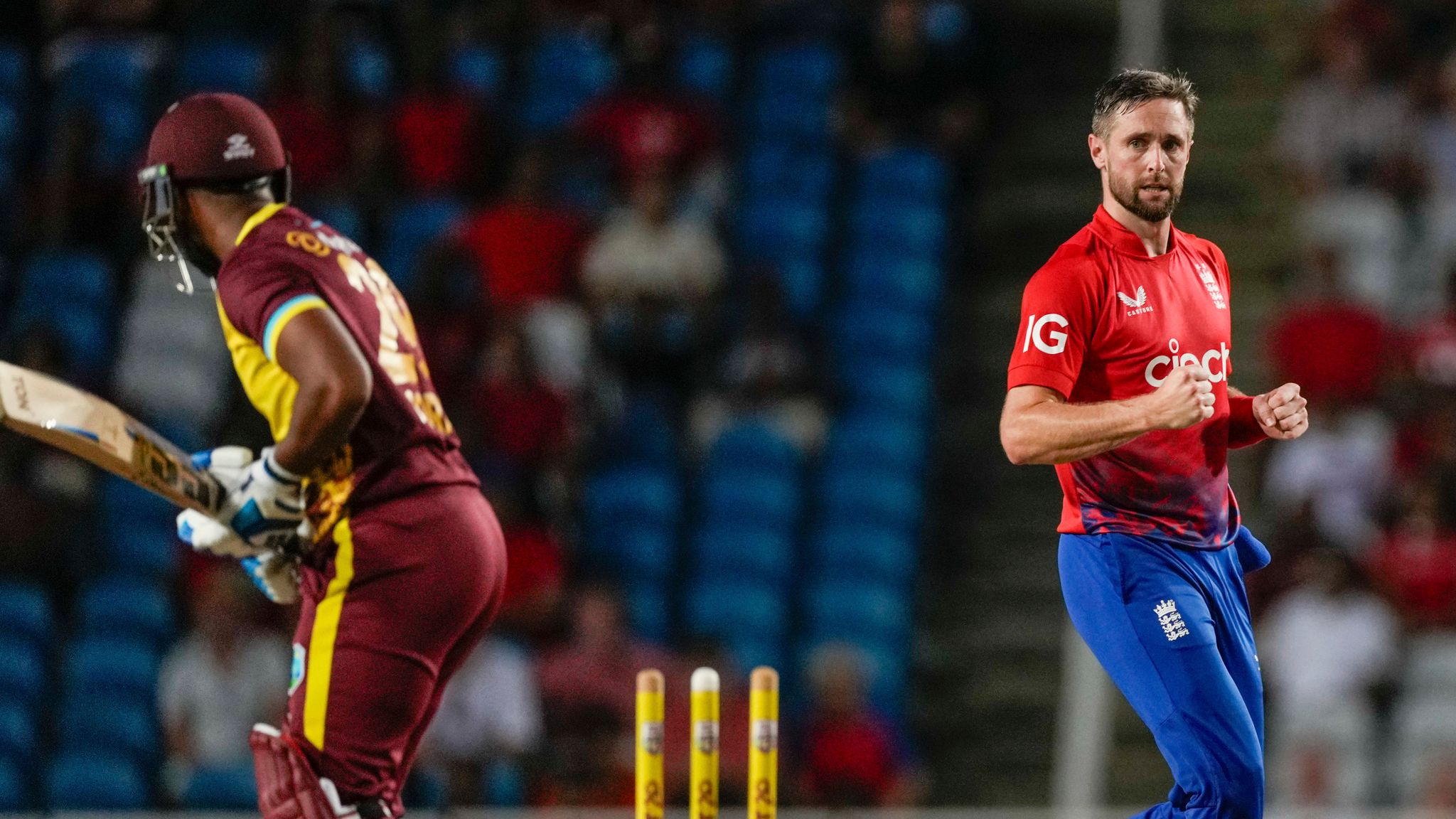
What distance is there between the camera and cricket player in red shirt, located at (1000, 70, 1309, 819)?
4793 mm

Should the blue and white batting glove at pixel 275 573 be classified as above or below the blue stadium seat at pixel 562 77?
below

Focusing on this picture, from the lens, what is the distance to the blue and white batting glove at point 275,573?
5180mm

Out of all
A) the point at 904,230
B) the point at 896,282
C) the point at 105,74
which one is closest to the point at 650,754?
the point at 896,282

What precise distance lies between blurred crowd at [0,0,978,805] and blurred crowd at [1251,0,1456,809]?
2.20 m

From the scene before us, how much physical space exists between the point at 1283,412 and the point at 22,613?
24.5ft

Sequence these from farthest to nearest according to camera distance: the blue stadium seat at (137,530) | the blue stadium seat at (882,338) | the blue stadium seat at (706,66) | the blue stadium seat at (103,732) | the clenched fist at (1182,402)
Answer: the blue stadium seat at (706,66) < the blue stadium seat at (882,338) < the blue stadium seat at (137,530) < the blue stadium seat at (103,732) < the clenched fist at (1182,402)

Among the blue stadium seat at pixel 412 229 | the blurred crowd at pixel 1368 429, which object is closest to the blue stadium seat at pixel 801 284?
the blue stadium seat at pixel 412 229

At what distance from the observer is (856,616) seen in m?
10.7

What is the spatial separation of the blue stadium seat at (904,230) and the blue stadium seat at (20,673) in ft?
18.0

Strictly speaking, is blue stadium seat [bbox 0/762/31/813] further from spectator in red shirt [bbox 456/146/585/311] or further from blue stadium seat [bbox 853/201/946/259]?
blue stadium seat [bbox 853/201/946/259]

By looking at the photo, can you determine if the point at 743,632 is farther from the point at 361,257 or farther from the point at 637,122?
the point at 361,257

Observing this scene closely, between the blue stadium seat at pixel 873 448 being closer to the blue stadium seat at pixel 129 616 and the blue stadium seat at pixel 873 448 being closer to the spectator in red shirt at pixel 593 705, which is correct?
the spectator in red shirt at pixel 593 705

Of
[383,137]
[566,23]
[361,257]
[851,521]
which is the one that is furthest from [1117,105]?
[566,23]

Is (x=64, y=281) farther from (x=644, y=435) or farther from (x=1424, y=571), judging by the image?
(x=1424, y=571)
